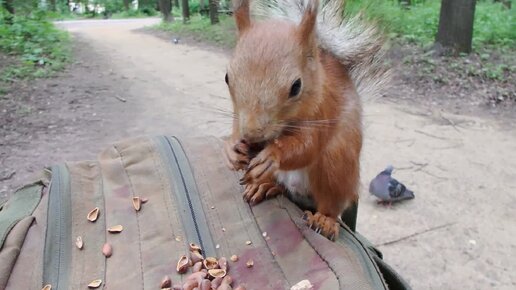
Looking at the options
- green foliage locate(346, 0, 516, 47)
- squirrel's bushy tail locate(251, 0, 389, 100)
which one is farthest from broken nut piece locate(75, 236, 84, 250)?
green foliage locate(346, 0, 516, 47)

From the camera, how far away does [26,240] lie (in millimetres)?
1310

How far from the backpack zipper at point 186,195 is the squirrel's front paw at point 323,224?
0.29 m

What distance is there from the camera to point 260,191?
154 centimetres

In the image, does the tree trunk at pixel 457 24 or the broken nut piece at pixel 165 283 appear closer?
the broken nut piece at pixel 165 283

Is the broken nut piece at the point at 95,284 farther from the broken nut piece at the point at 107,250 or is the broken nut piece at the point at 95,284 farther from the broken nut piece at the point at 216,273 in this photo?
the broken nut piece at the point at 216,273

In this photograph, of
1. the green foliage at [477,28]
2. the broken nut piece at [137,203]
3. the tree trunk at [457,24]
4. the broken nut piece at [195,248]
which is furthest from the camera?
the green foliage at [477,28]

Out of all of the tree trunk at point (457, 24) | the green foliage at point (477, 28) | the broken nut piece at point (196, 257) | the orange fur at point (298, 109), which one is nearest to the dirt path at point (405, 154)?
the orange fur at point (298, 109)

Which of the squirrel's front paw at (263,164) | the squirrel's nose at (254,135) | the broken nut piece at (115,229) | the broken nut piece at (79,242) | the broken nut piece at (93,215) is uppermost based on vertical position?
the squirrel's nose at (254,135)

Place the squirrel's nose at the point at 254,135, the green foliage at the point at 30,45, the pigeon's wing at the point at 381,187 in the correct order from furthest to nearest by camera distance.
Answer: the green foliage at the point at 30,45 → the pigeon's wing at the point at 381,187 → the squirrel's nose at the point at 254,135

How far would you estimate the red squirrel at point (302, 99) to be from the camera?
1186mm

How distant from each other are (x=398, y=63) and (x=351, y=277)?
4390mm

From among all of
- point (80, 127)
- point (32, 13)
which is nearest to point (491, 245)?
point (80, 127)

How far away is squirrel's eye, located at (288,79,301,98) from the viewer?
1.21 metres

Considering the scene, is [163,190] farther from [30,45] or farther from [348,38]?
[30,45]
